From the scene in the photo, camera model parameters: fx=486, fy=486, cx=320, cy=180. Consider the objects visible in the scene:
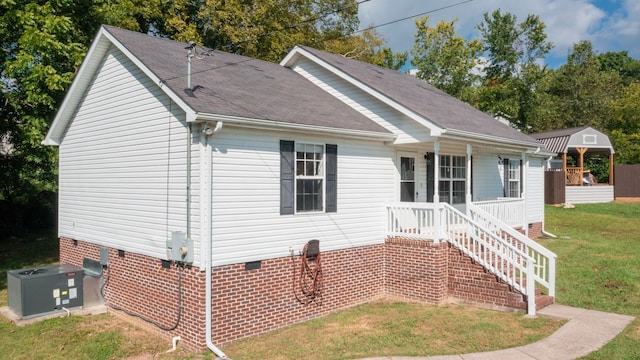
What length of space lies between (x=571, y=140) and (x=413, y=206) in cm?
2139

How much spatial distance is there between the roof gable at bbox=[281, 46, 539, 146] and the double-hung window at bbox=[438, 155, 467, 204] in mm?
1325

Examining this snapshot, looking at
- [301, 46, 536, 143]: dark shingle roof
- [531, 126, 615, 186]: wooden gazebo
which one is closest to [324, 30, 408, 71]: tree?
[531, 126, 615, 186]: wooden gazebo

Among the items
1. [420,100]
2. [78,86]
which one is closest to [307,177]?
[420,100]

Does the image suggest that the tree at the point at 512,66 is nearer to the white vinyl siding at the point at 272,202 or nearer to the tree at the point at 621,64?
the white vinyl siding at the point at 272,202

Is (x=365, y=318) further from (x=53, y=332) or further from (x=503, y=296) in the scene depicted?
(x=53, y=332)

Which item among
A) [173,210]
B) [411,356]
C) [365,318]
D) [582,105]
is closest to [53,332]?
[173,210]

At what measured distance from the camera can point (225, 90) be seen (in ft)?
32.3

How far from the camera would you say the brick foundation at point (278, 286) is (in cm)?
Answer: 872

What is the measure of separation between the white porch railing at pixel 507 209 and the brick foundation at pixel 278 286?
8.85ft

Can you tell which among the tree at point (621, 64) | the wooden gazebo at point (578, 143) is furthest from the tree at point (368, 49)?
the tree at point (621, 64)

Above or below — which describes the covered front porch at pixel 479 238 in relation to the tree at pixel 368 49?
below

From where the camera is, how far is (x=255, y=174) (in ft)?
30.3

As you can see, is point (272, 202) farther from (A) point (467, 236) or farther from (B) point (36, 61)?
(B) point (36, 61)

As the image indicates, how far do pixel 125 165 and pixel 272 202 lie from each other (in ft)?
11.3
